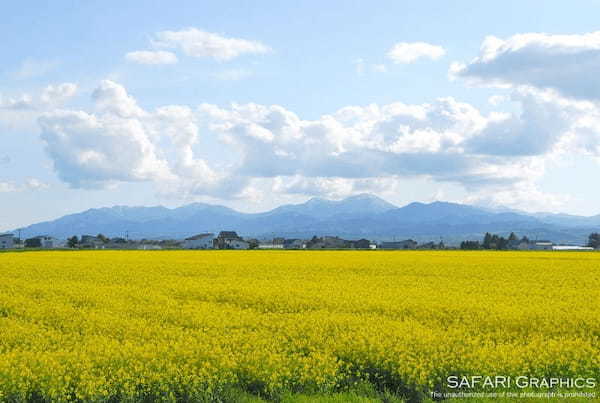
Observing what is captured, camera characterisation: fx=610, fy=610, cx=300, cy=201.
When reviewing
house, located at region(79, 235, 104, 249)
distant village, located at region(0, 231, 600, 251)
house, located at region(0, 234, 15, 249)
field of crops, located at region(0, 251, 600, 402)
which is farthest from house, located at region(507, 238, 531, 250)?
house, located at region(0, 234, 15, 249)

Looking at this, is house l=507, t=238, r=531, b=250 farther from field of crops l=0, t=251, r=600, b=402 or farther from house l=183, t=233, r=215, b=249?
field of crops l=0, t=251, r=600, b=402

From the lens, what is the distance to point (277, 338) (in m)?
12.6

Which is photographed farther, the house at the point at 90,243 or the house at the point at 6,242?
the house at the point at 6,242

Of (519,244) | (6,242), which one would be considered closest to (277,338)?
(519,244)


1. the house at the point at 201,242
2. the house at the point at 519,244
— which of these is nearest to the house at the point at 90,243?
the house at the point at 201,242

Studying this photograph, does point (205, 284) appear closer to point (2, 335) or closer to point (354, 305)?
point (354, 305)

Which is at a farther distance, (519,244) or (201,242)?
(201,242)

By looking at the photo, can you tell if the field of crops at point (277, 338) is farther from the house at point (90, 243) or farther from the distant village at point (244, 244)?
the house at point (90, 243)

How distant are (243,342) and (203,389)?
2.47m

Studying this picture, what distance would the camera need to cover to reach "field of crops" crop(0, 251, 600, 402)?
10016 mm

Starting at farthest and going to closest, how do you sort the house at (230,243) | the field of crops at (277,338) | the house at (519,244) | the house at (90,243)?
the house at (519,244) → the house at (230,243) → the house at (90,243) → the field of crops at (277,338)

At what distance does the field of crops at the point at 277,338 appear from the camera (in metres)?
10.0

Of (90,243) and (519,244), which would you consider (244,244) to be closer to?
(90,243)

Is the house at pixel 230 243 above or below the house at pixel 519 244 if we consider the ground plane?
above
